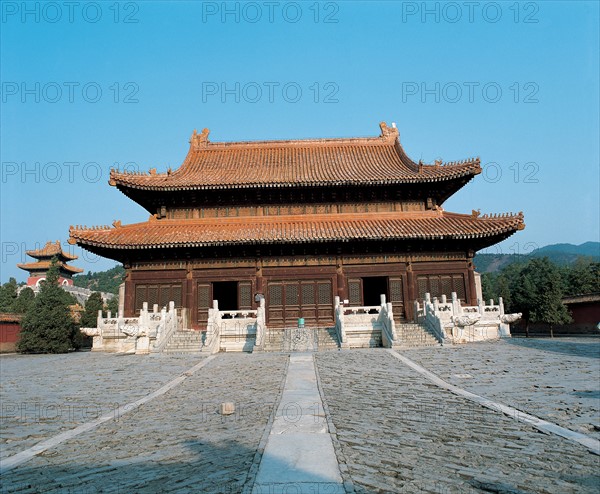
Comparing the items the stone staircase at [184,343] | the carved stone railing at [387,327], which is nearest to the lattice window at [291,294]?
the stone staircase at [184,343]

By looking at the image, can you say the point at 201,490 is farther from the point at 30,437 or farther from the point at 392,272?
the point at 392,272

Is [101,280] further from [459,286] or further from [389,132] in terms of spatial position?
[459,286]

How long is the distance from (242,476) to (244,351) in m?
13.5

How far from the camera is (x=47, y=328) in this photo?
23156 mm

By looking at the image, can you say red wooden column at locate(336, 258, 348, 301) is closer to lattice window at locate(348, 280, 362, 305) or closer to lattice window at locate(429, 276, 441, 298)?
lattice window at locate(348, 280, 362, 305)

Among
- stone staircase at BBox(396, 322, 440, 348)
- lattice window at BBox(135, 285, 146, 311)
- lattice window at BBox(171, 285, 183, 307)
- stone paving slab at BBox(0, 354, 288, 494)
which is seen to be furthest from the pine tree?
stone paving slab at BBox(0, 354, 288, 494)

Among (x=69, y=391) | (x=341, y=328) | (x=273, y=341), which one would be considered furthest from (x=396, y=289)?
(x=69, y=391)

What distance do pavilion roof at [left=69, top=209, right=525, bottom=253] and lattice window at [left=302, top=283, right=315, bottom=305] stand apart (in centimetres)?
250

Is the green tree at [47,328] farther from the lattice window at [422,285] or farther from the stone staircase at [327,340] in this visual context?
the lattice window at [422,285]

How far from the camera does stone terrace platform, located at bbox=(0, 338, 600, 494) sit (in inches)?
157

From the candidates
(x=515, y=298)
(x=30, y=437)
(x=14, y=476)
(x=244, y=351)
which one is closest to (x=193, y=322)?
(x=244, y=351)

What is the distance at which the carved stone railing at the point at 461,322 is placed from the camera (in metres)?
16.8

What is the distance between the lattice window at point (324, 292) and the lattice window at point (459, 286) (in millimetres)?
6024

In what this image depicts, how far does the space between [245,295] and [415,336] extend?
829 centimetres
